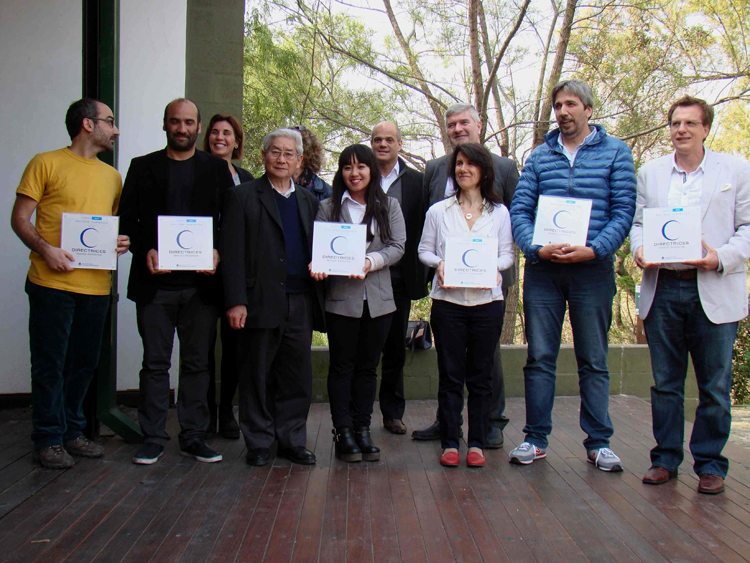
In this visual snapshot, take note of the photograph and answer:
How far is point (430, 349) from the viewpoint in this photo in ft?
17.2

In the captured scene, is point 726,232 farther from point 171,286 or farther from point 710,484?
point 171,286

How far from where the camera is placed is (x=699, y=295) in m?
3.14

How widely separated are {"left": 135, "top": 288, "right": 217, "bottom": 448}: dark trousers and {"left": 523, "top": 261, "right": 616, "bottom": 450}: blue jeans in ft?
5.83

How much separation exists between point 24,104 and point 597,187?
3.88 metres

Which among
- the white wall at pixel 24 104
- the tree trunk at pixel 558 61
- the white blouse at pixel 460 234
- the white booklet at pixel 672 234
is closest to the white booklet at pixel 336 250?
the white blouse at pixel 460 234

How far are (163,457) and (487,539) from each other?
1.89 meters

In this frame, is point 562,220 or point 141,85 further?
point 141,85

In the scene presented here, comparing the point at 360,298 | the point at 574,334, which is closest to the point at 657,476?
the point at 574,334

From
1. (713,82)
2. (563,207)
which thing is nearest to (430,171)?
(563,207)

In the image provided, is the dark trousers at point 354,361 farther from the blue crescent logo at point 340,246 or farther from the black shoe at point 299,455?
the blue crescent logo at point 340,246

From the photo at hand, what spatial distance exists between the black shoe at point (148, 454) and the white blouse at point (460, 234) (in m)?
1.70

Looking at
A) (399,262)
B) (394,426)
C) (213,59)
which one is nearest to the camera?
(399,262)

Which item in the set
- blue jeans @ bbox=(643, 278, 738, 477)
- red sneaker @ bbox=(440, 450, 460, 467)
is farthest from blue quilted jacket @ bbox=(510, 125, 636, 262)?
red sneaker @ bbox=(440, 450, 460, 467)

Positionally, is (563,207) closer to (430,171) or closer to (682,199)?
(682,199)
